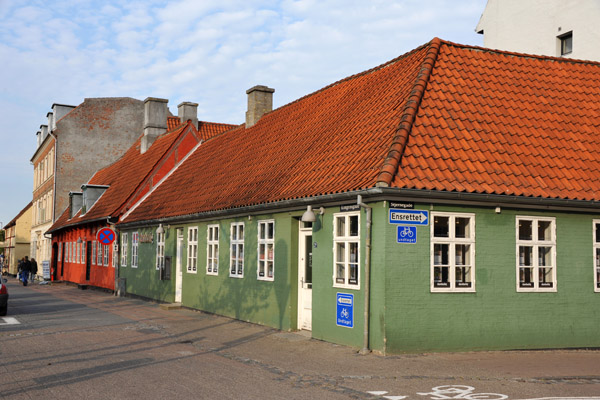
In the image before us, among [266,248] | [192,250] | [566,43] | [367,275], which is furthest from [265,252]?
[566,43]

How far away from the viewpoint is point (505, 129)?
1447cm

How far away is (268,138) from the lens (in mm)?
21547

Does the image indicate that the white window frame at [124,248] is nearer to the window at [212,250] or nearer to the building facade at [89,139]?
the window at [212,250]

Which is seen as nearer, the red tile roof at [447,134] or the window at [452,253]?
the window at [452,253]

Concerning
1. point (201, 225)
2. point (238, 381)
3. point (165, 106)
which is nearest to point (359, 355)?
point (238, 381)

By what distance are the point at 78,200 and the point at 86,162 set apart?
7102 millimetres

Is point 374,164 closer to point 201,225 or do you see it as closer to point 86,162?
point 201,225

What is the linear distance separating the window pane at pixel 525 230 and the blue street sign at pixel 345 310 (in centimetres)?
355

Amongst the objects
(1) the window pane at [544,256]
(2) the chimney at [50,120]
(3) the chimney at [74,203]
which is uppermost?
(2) the chimney at [50,120]

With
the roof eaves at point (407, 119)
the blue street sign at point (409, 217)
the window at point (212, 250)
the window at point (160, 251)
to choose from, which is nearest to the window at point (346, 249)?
the blue street sign at point (409, 217)

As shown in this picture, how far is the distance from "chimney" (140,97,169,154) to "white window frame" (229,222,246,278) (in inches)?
764

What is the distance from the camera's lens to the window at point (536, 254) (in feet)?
44.1

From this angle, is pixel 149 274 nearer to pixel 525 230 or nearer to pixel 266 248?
pixel 266 248

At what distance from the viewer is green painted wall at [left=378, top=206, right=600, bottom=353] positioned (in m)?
12.3
